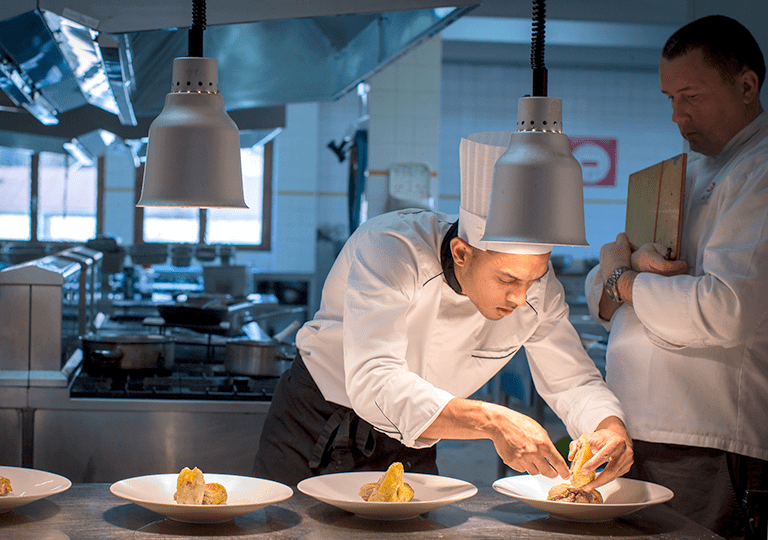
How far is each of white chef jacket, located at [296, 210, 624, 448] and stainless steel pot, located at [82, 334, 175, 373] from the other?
3.53ft

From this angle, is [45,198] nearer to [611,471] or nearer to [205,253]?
[205,253]

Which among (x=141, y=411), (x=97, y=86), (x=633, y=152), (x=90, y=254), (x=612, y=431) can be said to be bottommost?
(x=141, y=411)

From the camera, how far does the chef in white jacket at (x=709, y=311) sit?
1.60 metres

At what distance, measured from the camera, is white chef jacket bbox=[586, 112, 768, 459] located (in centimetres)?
159

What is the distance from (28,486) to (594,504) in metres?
1.03

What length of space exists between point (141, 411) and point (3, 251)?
527 cm

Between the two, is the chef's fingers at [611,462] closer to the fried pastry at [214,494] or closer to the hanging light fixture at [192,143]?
the fried pastry at [214,494]

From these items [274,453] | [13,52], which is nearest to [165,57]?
[13,52]

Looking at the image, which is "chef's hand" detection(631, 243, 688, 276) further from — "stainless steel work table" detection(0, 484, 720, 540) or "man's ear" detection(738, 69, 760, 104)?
"stainless steel work table" detection(0, 484, 720, 540)

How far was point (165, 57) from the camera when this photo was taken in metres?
2.49

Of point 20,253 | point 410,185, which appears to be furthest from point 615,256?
point 20,253

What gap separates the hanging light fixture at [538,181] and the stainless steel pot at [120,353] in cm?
192

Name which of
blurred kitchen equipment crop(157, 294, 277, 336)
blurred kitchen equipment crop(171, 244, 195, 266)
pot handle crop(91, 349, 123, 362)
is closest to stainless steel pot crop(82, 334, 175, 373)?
pot handle crop(91, 349, 123, 362)

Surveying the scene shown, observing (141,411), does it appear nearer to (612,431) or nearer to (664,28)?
(612,431)
